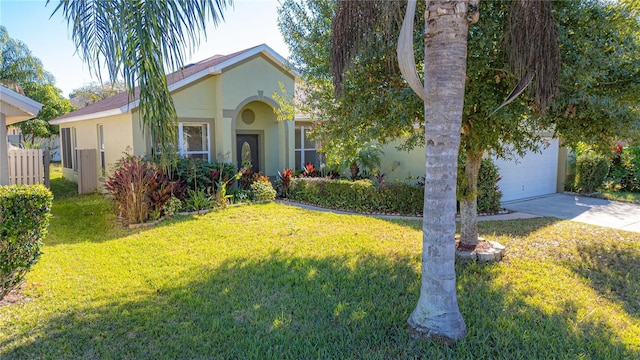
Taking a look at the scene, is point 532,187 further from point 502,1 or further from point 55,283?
point 55,283

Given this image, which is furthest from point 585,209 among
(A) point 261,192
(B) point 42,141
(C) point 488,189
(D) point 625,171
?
(B) point 42,141

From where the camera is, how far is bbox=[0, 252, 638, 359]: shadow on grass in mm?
3949

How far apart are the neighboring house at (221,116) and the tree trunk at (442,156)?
8.92m

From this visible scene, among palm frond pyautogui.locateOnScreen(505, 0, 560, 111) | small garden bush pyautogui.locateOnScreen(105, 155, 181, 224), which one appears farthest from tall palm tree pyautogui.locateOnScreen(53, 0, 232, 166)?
palm frond pyautogui.locateOnScreen(505, 0, 560, 111)

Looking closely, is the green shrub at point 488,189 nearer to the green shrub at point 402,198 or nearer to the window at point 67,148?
the green shrub at point 402,198

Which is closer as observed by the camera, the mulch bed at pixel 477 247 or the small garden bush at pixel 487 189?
the mulch bed at pixel 477 247

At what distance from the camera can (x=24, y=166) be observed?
11602 mm

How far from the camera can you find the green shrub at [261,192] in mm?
12750

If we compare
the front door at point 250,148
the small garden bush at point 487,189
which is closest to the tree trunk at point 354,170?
the front door at point 250,148

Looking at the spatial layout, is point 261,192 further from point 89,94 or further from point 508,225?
point 89,94

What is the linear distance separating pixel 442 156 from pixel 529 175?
12.8 metres

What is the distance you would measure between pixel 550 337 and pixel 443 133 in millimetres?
2599

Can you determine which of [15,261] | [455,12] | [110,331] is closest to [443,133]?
[455,12]

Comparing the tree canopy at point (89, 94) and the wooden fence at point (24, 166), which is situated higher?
the tree canopy at point (89, 94)
